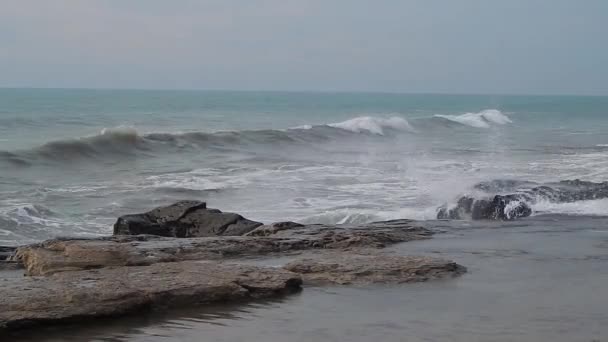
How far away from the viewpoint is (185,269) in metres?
7.29

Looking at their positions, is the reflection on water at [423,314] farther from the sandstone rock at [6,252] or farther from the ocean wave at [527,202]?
the ocean wave at [527,202]

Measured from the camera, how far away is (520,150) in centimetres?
3378

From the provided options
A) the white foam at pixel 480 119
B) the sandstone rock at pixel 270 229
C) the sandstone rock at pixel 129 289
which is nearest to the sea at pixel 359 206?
the sandstone rock at pixel 129 289

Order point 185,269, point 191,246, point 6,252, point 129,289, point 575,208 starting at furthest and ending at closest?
1. point 575,208
2. point 6,252
3. point 191,246
4. point 185,269
5. point 129,289

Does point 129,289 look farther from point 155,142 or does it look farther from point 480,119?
point 480,119

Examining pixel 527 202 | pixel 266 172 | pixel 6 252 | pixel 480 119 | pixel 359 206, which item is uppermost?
pixel 480 119

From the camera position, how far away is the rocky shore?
6.17 metres

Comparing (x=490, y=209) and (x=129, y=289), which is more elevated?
(x=129, y=289)

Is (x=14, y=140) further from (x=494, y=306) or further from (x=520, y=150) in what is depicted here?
(x=494, y=306)

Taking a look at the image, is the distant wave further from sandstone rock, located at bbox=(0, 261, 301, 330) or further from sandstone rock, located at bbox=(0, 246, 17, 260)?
sandstone rock, located at bbox=(0, 261, 301, 330)

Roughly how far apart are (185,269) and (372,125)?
42.0 metres

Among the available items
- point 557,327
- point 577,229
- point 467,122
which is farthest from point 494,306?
point 467,122

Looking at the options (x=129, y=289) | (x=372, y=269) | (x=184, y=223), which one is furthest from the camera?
(x=184, y=223)

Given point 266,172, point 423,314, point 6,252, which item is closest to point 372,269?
point 423,314
